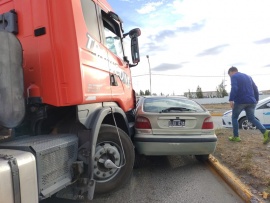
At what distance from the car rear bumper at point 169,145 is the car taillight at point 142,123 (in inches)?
7.7

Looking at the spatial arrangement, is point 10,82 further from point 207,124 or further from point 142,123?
point 207,124

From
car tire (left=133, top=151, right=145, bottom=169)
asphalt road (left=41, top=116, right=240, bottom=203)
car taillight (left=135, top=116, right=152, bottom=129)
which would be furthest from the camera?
car tire (left=133, top=151, right=145, bottom=169)

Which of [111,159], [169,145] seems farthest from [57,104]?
[169,145]

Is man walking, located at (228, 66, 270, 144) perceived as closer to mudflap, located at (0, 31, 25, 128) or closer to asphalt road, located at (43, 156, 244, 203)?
asphalt road, located at (43, 156, 244, 203)

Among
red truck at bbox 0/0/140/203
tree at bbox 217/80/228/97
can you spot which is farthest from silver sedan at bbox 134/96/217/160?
tree at bbox 217/80/228/97

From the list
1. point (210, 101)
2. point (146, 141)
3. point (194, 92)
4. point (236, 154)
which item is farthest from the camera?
point (194, 92)

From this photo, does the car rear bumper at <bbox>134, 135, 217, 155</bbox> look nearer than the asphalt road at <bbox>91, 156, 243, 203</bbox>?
No

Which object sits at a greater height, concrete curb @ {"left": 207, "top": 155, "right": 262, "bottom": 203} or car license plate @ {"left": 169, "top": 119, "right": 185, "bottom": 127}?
car license plate @ {"left": 169, "top": 119, "right": 185, "bottom": 127}

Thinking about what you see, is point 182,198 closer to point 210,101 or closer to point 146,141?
point 146,141

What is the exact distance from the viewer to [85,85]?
3.01 metres

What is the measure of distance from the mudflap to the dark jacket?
17.7 ft

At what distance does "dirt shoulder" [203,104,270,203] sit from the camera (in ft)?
12.1

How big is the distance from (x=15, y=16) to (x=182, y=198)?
3.11 metres

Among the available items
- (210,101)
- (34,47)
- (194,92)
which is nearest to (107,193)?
(34,47)
